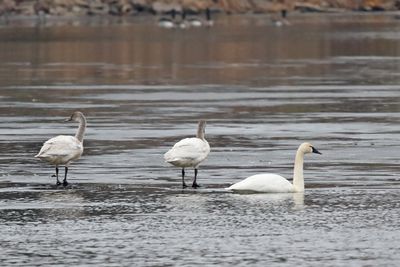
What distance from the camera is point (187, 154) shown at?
63.2 ft

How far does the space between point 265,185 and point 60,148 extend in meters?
2.67

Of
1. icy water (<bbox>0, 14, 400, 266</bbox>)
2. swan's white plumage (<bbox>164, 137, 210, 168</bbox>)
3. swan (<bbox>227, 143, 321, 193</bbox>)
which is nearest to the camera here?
icy water (<bbox>0, 14, 400, 266</bbox>)

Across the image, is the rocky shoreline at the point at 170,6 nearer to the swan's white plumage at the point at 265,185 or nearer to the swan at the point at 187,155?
the swan at the point at 187,155

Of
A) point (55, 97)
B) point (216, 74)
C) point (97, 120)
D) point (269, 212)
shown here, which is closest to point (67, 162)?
point (269, 212)

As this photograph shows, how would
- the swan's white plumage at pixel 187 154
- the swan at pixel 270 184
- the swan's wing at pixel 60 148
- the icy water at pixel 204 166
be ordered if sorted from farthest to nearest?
the swan's wing at pixel 60 148, the swan's white plumage at pixel 187 154, the swan at pixel 270 184, the icy water at pixel 204 166

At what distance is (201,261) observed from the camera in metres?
14.2

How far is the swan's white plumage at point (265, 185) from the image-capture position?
1850 cm

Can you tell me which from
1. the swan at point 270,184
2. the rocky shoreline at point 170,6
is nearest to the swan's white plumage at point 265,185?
the swan at point 270,184

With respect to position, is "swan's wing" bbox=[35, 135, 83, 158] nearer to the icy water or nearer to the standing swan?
the standing swan

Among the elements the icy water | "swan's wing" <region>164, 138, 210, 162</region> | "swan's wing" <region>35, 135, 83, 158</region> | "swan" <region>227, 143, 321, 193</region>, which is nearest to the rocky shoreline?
the icy water

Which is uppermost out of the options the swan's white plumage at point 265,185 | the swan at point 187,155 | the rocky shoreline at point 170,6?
the rocky shoreline at point 170,6

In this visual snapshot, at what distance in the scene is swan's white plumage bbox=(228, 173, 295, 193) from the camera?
18.5m

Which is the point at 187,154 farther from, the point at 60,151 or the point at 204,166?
the point at 204,166

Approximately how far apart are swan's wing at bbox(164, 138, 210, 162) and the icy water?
A: 38 cm
